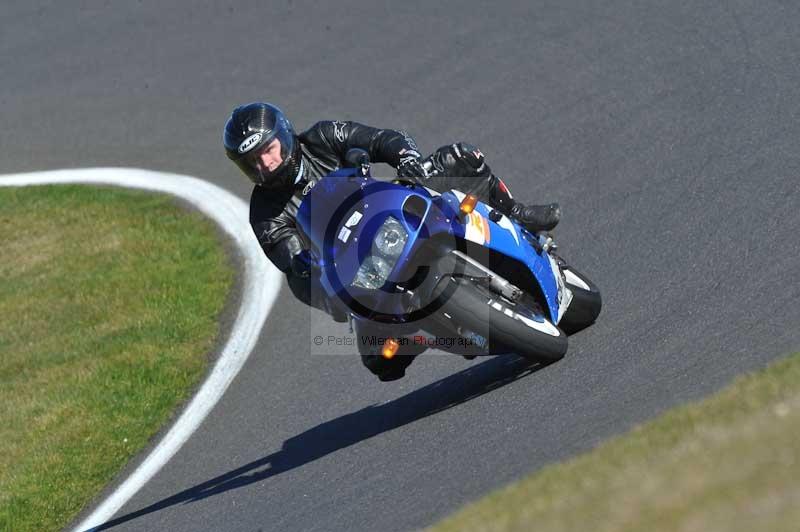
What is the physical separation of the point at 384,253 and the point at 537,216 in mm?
1521

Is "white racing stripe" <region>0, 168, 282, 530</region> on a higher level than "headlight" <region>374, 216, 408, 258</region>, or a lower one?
lower

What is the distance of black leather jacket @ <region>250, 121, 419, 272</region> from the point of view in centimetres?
730

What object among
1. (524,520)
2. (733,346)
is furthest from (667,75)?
(524,520)

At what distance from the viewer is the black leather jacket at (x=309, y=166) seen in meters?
7.30

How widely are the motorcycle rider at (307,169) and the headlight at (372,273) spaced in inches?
20.1

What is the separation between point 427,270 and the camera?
6586 mm

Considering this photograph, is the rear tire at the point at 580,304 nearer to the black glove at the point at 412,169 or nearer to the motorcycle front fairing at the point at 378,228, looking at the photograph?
the motorcycle front fairing at the point at 378,228

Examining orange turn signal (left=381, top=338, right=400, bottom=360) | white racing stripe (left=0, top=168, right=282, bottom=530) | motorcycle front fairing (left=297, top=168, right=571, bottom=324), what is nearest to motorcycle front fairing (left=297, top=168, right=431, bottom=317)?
motorcycle front fairing (left=297, top=168, right=571, bottom=324)

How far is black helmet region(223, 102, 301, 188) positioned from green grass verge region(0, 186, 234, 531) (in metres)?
2.75

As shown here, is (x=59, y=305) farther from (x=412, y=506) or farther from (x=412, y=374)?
(x=412, y=506)

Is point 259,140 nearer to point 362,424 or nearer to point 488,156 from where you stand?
point 362,424

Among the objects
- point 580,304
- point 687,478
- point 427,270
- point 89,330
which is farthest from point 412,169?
point 89,330

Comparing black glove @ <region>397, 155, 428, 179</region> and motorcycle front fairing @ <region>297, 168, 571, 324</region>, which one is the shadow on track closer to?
motorcycle front fairing @ <region>297, 168, 571, 324</region>

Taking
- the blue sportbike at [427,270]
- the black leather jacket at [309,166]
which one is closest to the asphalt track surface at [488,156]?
the blue sportbike at [427,270]
